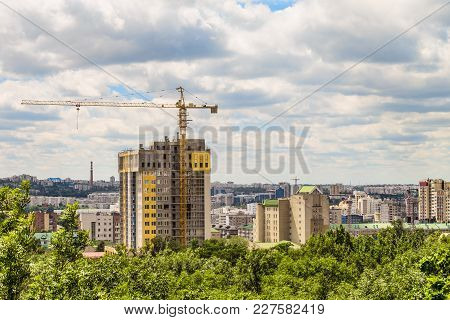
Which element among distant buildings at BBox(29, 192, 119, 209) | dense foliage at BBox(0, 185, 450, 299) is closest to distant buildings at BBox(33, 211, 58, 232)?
distant buildings at BBox(29, 192, 119, 209)

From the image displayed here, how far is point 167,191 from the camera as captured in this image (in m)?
63.6

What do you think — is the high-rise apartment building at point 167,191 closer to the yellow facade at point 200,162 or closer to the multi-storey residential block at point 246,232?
the yellow facade at point 200,162

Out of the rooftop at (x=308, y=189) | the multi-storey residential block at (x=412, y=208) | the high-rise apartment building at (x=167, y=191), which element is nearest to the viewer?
the high-rise apartment building at (x=167, y=191)

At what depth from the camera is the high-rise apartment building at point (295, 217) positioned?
81125mm

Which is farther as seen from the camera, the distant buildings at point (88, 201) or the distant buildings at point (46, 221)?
the distant buildings at point (88, 201)

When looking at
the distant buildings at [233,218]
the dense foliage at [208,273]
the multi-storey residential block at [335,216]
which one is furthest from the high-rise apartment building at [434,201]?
the dense foliage at [208,273]

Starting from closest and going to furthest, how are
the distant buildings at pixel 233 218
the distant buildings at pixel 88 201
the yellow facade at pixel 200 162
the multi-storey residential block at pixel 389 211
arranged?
the yellow facade at pixel 200 162 → the distant buildings at pixel 233 218 → the multi-storey residential block at pixel 389 211 → the distant buildings at pixel 88 201

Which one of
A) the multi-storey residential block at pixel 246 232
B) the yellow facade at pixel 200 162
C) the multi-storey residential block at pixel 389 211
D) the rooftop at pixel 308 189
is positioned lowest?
the multi-storey residential block at pixel 246 232

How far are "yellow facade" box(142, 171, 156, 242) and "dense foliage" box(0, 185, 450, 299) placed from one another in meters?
29.3

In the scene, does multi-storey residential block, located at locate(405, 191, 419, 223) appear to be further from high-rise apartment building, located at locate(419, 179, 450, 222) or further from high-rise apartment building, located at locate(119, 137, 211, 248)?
high-rise apartment building, located at locate(119, 137, 211, 248)

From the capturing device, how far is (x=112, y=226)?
113625 millimetres

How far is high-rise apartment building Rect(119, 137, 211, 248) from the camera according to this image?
62781mm

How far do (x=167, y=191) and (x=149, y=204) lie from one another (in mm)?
2314
